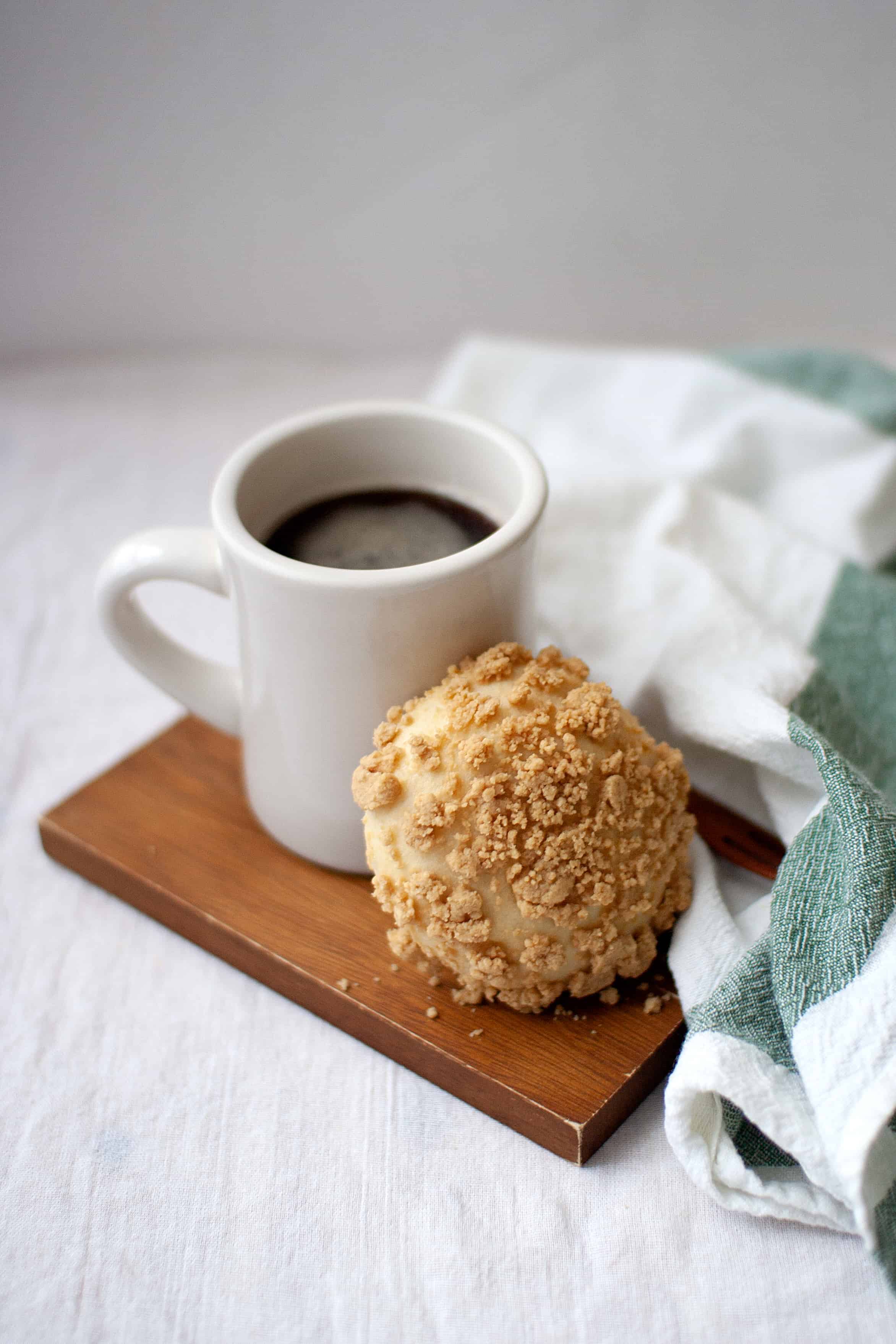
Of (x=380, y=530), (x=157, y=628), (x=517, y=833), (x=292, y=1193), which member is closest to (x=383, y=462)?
(x=380, y=530)

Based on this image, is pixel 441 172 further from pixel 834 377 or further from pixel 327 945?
pixel 327 945

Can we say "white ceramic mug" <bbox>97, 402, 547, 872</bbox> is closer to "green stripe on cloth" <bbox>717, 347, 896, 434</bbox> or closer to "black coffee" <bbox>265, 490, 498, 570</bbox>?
"black coffee" <bbox>265, 490, 498, 570</bbox>

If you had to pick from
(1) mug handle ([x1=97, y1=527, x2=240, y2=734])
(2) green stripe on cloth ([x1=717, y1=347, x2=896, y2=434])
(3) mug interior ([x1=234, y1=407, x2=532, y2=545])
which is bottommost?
(1) mug handle ([x1=97, y1=527, x2=240, y2=734])

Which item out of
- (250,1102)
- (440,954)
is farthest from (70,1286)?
(440,954)

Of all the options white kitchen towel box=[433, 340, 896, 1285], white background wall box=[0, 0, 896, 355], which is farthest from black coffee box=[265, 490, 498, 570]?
white background wall box=[0, 0, 896, 355]

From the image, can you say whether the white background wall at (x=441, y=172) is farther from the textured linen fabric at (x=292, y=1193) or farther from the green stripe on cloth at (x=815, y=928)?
the green stripe on cloth at (x=815, y=928)

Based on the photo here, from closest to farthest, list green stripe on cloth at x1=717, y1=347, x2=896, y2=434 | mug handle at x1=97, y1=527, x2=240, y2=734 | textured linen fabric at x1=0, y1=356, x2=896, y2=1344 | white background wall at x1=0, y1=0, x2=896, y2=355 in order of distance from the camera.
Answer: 1. textured linen fabric at x1=0, y1=356, x2=896, y2=1344
2. mug handle at x1=97, y1=527, x2=240, y2=734
3. green stripe on cloth at x1=717, y1=347, x2=896, y2=434
4. white background wall at x1=0, y1=0, x2=896, y2=355
